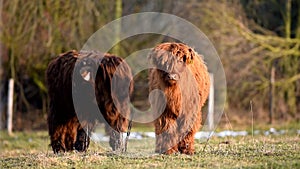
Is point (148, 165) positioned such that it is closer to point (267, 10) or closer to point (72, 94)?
point (72, 94)

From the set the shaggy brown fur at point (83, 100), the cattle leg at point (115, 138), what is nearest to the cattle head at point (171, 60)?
the shaggy brown fur at point (83, 100)

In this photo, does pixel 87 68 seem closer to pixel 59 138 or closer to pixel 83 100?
pixel 83 100

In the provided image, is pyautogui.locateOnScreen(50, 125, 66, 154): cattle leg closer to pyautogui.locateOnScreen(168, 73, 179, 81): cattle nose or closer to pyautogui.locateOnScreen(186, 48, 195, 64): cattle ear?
pyautogui.locateOnScreen(168, 73, 179, 81): cattle nose

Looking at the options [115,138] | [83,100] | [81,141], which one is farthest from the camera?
[81,141]

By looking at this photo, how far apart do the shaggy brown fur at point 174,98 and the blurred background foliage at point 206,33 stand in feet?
41.8

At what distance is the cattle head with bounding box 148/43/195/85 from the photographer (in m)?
9.08

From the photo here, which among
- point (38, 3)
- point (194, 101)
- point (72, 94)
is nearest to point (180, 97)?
point (194, 101)

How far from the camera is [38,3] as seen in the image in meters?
21.5

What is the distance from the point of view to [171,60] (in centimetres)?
912

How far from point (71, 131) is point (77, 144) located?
351 millimetres

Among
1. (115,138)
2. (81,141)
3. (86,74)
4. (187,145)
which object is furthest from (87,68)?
(187,145)

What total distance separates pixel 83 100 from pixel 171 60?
174cm

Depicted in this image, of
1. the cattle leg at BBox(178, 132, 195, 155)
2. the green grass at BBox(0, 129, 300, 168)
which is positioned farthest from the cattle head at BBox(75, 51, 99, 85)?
the cattle leg at BBox(178, 132, 195, 155)

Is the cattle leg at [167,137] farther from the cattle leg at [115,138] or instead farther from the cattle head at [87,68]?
the cattle head at [87,68]
